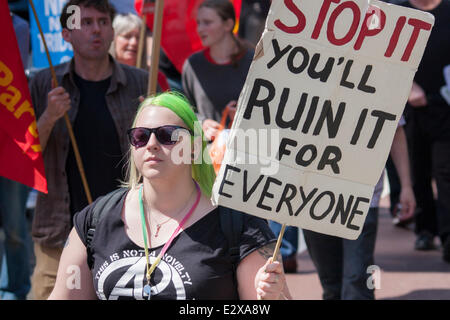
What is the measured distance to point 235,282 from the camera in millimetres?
3885

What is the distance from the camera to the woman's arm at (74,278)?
399 cm

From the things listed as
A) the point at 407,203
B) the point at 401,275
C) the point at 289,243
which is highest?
the point at 407,203

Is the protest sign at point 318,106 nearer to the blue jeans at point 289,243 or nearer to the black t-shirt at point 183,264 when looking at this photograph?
the black t-shirt at point 183,264

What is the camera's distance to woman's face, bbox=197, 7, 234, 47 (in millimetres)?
7105

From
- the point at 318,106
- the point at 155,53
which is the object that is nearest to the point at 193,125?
the point at 318,106

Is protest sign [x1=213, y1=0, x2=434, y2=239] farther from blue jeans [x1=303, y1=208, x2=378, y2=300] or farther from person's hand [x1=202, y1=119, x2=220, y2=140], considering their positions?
person's hand [x1=202, y1=119, x2=220, y2=140]

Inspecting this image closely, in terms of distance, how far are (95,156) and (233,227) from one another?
190 cm

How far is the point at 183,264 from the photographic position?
3.85 meters

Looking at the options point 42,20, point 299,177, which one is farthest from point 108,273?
point 42,20

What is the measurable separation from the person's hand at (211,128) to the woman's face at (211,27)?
26.3 inches

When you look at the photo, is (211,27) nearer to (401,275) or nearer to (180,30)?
(180,30)

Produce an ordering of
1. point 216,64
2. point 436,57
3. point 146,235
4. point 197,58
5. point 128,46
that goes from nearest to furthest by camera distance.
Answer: point 146,235
point 216,64
point 197,58
point 128,46
point 436,57

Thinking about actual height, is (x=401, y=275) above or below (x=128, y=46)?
below

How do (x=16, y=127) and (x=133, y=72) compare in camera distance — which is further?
(x=133, y=72)
